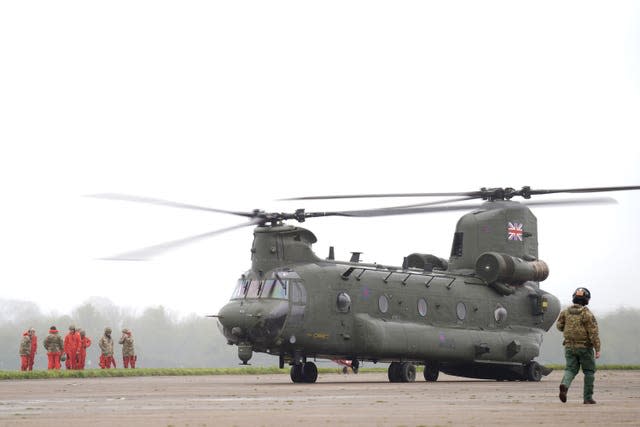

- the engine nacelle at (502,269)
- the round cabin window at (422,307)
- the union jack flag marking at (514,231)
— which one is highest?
the union jack flag marking at (514,231)

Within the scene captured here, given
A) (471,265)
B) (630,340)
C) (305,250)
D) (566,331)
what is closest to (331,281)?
(305,250)

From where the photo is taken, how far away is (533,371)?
3688 cm

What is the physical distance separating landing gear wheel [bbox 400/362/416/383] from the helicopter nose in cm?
440

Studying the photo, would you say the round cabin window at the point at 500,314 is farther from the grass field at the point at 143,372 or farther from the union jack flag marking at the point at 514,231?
the grass field at the point at 143,372

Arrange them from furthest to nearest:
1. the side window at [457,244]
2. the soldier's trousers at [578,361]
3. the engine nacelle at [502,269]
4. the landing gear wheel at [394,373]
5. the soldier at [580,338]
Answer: the side window at [457,244] < the engine nacelle at [502,269] < the landing gear wheel at [394,373] < the soldier at [580,338] < the soldier's trousers at [578,361]

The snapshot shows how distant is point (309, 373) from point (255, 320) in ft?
8.23

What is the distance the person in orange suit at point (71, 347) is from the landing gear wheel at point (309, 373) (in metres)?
14.4

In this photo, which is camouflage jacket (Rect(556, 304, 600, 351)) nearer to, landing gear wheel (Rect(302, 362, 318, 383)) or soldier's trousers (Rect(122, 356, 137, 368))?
landing gear wheel (Rect(302, 362, 318, 383))

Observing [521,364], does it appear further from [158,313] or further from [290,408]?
[158,313]

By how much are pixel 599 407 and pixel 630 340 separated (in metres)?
34.2

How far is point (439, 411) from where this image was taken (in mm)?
16875

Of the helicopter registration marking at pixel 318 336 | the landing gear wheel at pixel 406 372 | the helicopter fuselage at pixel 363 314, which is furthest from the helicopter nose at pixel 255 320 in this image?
the landing gear wheel at pixel 406 372

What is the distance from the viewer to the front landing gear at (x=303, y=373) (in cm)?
3133

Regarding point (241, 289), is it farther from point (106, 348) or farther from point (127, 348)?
point (127, 348)
